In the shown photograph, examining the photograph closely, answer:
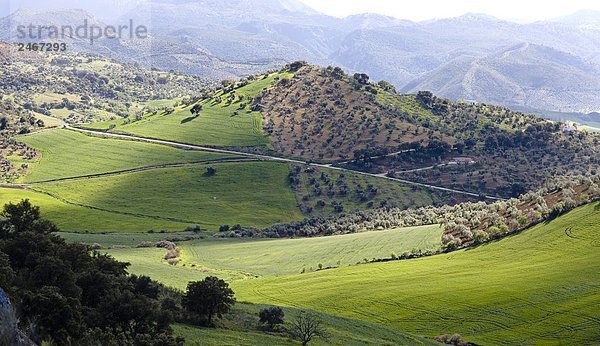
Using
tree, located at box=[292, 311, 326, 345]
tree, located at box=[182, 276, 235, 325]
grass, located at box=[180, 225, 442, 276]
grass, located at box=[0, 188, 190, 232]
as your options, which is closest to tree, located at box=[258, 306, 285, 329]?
tree, located at box=[292, 311, 326, 345]

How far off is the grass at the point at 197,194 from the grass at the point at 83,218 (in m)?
3.90

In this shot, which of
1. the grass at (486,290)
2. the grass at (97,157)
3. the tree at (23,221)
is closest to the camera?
the tree at (23,221)

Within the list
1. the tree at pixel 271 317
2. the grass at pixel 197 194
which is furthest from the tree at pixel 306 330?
the grass at pixel 197 194

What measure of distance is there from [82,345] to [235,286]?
156 feet

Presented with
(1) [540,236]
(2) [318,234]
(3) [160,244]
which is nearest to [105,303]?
(1) [540,236]

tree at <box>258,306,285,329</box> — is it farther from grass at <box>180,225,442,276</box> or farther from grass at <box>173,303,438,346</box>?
grass at <box>180,225,442,276</box>

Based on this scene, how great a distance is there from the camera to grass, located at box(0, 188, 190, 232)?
422 feet

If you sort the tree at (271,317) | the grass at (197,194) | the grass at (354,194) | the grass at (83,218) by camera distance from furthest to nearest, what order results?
1. the grass at (354,194)
2. the grass at (197,194)
3. the grass at (83,218)
4. the tree at (271,317)

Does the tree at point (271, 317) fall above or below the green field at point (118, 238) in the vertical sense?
above

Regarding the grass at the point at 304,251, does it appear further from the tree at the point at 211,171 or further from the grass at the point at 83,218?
Answer: the tree at the point at 211,171

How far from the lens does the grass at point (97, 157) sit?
176 metres

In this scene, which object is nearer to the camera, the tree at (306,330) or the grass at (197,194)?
the tree at (306,330)

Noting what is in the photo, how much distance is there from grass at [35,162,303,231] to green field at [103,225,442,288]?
110 feet

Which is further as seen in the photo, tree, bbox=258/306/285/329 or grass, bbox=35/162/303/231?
grass, bbox=35/162/303/231
